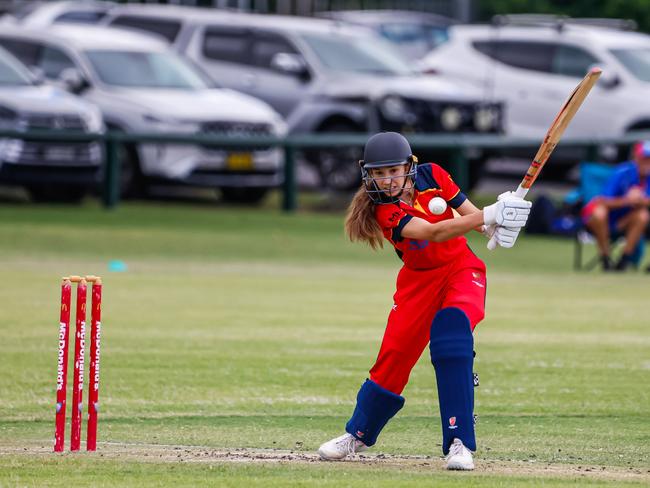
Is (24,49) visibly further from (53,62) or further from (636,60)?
(636,60)

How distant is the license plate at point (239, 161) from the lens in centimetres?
2050

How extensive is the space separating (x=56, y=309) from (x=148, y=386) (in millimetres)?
3563

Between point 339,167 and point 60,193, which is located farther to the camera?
point 60,193

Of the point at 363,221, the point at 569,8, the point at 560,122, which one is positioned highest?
the point at 569,8

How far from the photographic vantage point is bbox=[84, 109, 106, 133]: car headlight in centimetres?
2009

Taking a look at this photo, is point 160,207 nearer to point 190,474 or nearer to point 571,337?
point 571,337

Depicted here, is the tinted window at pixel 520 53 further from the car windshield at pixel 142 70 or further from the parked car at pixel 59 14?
the parked car at pixel 59 14

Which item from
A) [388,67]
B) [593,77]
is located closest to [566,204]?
[388,67]

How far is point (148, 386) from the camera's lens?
961cm

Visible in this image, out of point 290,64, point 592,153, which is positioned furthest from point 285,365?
point 290,64

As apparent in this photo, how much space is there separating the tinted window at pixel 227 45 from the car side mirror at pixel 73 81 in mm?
2763

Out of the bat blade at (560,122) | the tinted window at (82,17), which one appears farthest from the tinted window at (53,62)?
the bat blade at (560,122)

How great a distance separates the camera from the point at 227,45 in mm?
23109

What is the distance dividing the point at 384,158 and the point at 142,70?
14.6m
